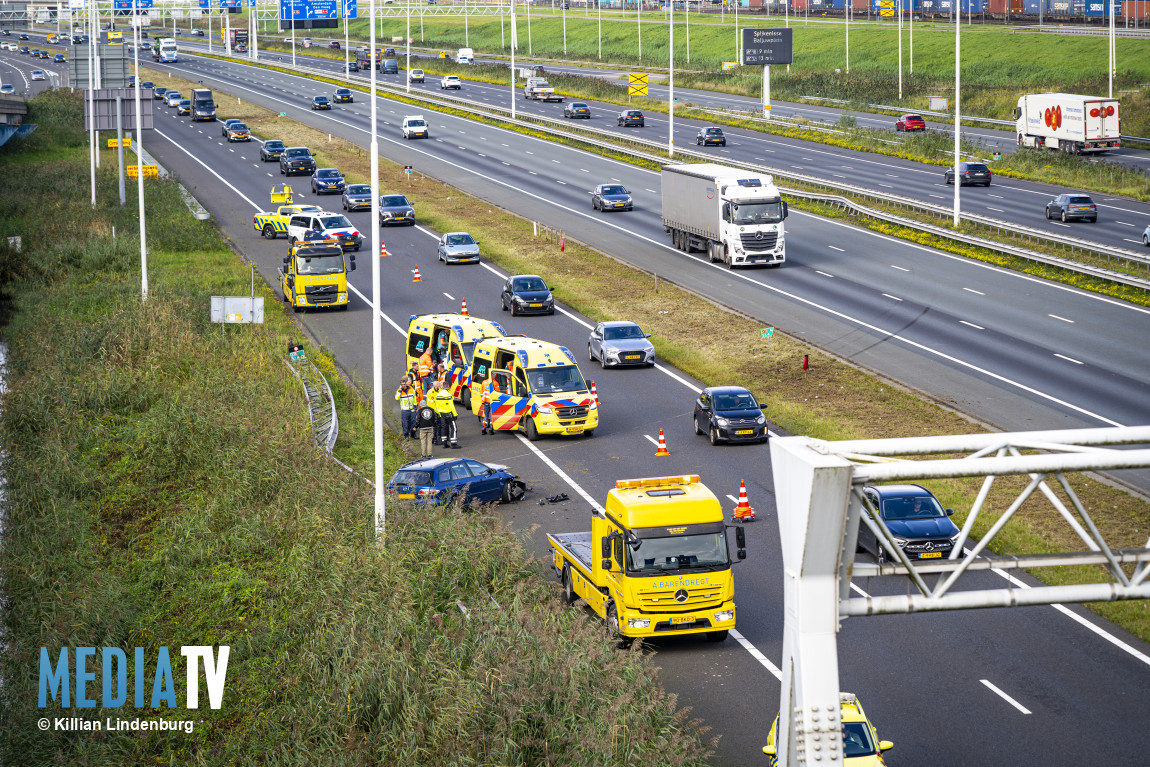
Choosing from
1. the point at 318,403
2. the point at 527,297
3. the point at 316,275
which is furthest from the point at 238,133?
the point at 318,403

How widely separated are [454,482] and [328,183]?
51.2 meters

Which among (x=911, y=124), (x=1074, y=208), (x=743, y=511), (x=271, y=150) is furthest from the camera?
(x=911, y=124)

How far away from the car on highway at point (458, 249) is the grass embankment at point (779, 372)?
1320 millimetres

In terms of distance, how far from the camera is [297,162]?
82562 mm

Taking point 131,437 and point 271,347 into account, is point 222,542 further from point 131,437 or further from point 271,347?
point 271,347

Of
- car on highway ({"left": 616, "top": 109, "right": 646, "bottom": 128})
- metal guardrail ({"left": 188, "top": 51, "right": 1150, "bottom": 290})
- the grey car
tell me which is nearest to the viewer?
the grey car

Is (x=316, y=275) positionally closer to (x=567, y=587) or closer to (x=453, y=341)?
(x=453, y=341)

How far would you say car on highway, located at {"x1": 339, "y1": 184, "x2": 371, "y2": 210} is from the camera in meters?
70.4

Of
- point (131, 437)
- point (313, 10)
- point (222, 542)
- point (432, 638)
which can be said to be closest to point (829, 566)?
point (432, 638)

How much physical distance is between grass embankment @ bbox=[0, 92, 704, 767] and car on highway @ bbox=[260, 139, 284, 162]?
47557 millimetres

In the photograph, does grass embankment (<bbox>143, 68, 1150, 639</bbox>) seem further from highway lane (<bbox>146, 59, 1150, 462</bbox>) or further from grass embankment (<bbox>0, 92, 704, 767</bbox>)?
grass embankment (<bbox>0, 92, 704, 767</bbox>)

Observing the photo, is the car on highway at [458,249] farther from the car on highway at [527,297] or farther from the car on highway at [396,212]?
the car on highway at [527,297]

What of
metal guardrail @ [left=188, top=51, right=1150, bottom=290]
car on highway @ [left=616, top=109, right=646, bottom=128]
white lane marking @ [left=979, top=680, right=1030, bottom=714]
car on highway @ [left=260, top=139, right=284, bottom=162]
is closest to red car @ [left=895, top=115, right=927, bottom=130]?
metal guardrail @ [left=188, top=51, right=1150, bottom=290]

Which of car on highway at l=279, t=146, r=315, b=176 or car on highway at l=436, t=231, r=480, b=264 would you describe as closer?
car on highway at l=436, t=231, r=480, b=264
